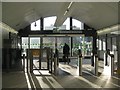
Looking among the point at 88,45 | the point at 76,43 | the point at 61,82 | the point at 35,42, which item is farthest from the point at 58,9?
the point at 61,82

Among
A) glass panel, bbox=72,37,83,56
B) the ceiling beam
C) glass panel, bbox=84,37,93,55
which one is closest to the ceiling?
the ceiling beam

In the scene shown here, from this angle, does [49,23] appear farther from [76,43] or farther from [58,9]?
[58,9]

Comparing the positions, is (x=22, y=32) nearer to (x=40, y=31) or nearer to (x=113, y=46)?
(x=40, y=31)

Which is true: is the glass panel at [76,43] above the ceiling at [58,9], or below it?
below

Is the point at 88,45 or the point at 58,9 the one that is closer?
the point at 58,9

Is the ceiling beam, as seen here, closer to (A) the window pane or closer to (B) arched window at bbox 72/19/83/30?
(A) the window pane

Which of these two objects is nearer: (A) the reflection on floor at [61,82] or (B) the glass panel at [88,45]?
(A) the reflection on floor at [61,82]

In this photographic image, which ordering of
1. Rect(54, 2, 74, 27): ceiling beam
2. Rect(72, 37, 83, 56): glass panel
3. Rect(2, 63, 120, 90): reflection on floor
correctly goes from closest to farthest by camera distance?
Rect(2, 63, 120, 90): reflection on floor
Rect(54, 2, 74, 27): ceiling beam
Rect(72, 37, 83, 56): glass panel

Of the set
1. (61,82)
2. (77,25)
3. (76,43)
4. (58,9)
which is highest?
(58,9)

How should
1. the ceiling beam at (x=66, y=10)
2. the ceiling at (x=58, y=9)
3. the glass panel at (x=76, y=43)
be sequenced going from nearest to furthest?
the ceiling at (x=58, y=9), the ceiling beam at (x=66, y=10), the glass panel at (x=76, y=43)

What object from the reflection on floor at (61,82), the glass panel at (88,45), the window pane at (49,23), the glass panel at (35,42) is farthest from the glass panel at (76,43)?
the reflection on floor at (61,82)

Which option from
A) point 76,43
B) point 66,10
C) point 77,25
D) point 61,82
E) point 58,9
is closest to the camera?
point 61,82

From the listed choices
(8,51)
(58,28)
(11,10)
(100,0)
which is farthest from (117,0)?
(58,28)

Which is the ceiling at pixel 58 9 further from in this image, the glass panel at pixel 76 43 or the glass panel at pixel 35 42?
the glass panel at pixel 35 42
